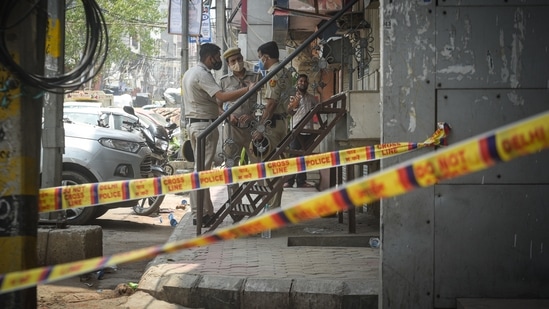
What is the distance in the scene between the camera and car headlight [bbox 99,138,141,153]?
11.1 m

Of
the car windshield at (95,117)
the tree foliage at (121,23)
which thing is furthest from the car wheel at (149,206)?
the tree foliage at (121,23)

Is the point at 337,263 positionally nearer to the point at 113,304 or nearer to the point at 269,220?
the point at 113,304

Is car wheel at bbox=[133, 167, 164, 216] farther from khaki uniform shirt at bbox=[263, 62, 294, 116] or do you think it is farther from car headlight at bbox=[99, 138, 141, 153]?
khaki uniform shirt at bbox=[263, 62, 294, 116]

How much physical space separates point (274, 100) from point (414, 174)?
6380 mm

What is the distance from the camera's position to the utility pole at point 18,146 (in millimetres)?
3836

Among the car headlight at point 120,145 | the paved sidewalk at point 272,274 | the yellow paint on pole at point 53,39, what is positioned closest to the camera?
the yellow paint on pole at point 53,39

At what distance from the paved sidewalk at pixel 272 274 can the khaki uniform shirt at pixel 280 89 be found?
5.76ft

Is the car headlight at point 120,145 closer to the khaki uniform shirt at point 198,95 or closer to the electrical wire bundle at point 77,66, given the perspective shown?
the khaki uniform shirt at point 198,95

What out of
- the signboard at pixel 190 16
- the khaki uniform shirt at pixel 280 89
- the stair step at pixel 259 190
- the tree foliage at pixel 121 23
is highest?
the tree foliage at pixel 121 23

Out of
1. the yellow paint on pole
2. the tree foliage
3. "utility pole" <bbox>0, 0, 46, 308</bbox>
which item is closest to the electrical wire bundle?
"utility pole" <bbox>0, 0, 46, 308</bbox>

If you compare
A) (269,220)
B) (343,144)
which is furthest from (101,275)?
(269,220)

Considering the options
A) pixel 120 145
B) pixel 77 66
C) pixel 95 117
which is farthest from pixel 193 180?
pixel 95 117

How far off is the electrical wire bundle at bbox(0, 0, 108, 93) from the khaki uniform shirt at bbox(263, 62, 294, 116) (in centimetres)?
386

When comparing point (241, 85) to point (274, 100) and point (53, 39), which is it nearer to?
point (274, 100)
